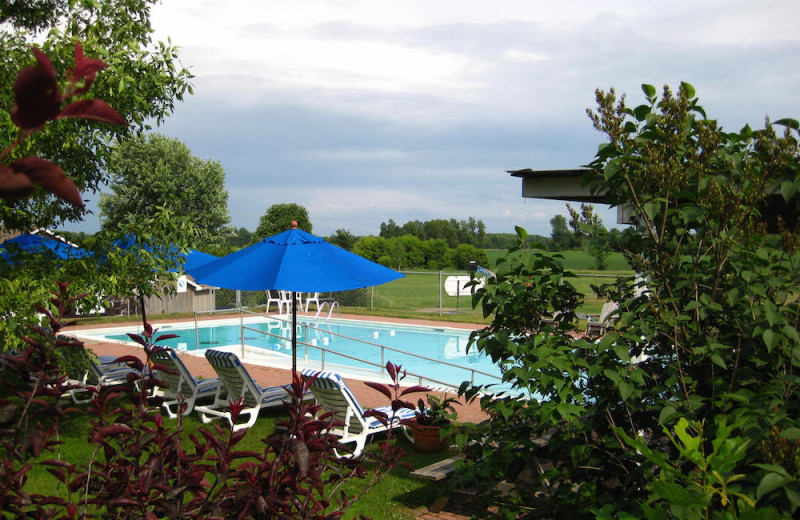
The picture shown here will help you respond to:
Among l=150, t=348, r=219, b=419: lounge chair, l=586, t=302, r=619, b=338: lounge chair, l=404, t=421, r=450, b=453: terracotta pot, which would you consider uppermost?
l=586, t=302, r=619, b=338: lounge chair

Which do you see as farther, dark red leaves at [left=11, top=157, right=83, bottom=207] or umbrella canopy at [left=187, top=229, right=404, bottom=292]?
umbrella canopy at [left=187, top=229, right=404, bottom=292]

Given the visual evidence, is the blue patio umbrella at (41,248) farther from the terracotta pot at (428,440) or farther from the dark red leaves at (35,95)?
the dark red leaves at (35,95)

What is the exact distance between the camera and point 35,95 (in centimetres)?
75

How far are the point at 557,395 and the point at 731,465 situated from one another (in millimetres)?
1728

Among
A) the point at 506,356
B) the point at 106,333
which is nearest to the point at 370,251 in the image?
the point at 106,333

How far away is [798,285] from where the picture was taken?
2564 mm

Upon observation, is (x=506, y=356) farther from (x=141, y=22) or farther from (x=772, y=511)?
(x=141, y=22)

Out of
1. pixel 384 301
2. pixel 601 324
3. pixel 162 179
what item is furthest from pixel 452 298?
pixel 601 324

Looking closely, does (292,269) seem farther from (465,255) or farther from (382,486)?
(465,255)

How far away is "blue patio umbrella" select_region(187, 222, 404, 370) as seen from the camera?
23.6 feet

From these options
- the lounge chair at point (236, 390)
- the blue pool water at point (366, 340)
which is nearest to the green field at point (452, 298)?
the blue pool water at point (366, 340)

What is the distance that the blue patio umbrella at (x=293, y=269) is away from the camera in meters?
7.21

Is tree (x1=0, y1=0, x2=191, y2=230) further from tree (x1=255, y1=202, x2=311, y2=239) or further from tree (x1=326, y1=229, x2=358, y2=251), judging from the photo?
tree (x1=326, y1=229, x2=358, y2=251)

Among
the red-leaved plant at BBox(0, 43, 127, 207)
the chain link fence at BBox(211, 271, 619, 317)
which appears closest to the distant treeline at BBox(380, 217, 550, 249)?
the chain link fence at BBox(211, 271, 619, 317)
